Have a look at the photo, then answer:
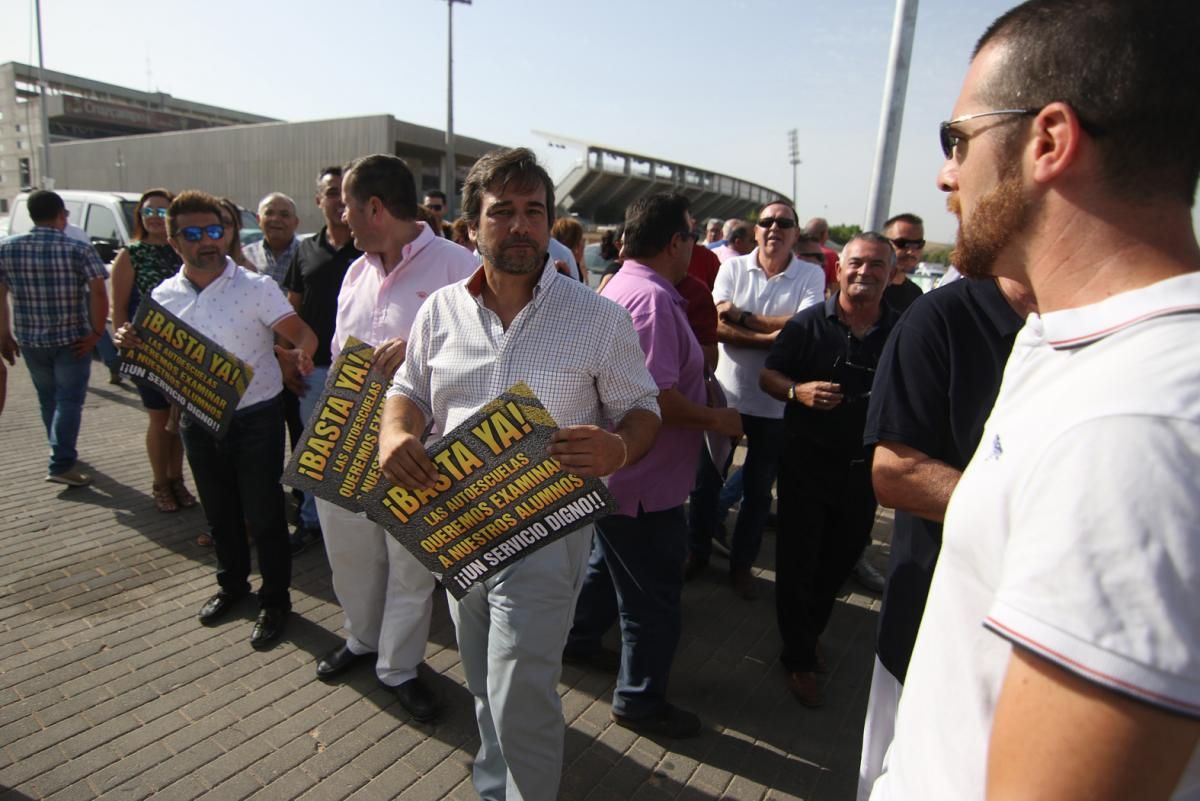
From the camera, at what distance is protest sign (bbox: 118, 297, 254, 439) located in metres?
3.14

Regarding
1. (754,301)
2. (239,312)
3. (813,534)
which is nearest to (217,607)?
(239,312)

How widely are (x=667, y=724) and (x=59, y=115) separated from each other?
2748 inches

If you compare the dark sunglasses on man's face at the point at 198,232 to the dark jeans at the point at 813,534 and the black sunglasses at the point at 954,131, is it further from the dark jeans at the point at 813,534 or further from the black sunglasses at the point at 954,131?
the black sunglasses at the point at 954,131

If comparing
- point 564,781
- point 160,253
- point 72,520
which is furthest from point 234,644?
point 160,253

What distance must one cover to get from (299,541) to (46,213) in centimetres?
327

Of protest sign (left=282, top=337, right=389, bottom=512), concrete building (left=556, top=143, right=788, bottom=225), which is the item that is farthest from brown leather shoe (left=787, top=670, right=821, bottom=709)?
concrete building (left=556, top=143, right=788, bottom=225)

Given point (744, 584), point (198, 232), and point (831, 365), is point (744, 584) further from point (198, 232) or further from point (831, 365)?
point (198, 232)

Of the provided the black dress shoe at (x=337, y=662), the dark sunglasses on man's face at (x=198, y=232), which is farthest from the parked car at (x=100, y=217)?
the black dress shoe at (x=337, y=662)

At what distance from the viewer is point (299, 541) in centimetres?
438

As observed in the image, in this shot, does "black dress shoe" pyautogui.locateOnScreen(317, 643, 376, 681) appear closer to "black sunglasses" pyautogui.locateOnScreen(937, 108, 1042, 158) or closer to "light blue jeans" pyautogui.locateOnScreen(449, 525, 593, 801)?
"light blue jeans" pyautogui.locateOnScreen(449, 525, 593, 801)

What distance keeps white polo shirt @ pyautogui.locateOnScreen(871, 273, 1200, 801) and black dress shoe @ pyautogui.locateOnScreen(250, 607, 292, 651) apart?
3301 mm

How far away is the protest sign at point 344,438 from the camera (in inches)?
97.9

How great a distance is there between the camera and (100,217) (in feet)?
31.9

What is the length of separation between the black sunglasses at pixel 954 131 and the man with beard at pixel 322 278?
3.39 m
